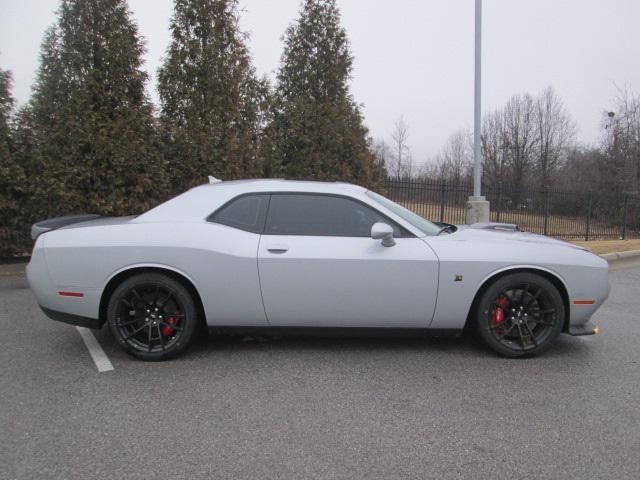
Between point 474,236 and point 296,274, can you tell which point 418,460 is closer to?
point 296,274

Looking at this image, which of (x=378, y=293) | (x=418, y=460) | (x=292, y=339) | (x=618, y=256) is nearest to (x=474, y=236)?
(x=378, y=293)

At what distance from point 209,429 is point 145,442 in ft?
1.16

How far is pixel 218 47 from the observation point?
9484 millimetres

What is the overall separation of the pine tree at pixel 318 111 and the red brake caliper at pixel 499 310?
741cm

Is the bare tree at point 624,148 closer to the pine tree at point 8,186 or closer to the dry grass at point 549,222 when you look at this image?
the dry grass at point 549,222

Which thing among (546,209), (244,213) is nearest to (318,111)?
(244,213)

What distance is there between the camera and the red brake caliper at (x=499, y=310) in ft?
12.8

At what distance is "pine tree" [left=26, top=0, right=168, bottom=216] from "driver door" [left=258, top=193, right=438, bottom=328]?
17.8 ft

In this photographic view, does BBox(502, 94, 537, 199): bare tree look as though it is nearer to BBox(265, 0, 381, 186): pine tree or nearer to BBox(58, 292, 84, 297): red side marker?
BBox(265, 0, 381, 186): pine tree

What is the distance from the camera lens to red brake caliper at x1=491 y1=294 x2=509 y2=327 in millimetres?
3896

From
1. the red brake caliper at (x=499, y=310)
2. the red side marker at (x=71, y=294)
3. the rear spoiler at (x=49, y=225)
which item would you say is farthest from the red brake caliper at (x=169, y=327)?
the red brake caliper at (x=499, y=310)

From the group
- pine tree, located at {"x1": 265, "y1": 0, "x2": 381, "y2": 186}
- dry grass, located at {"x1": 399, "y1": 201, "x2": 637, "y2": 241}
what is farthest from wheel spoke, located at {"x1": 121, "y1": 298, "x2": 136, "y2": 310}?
dry grass, located at {"x1": 399, "y1": 201, "x2": 637, "y2": 241}

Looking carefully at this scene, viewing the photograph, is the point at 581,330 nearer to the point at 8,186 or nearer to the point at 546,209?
the point at 8,186

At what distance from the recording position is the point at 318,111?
432 inches
